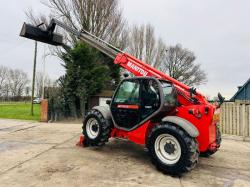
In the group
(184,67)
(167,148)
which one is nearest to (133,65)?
(167,148)

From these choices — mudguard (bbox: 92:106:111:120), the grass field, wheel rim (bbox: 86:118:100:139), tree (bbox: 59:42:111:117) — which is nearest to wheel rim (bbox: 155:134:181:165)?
mudguard (bbox: 92:106:111:120)

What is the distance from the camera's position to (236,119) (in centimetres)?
865

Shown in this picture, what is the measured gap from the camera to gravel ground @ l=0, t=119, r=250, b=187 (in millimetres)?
3840

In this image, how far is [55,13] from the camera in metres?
17.3

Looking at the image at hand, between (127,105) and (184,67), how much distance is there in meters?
28.5

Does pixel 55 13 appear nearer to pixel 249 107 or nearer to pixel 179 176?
pixel 249 107

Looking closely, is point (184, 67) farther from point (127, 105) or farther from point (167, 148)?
point (167, 148)

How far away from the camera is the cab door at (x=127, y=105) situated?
508 cm

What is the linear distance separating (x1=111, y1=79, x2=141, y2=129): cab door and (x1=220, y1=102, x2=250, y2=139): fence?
5104 mm

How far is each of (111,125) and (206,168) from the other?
2376mm

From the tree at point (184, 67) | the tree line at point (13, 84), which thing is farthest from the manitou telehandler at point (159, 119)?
the tree line at point (13, 84)

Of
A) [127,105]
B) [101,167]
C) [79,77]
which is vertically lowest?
[101,167]

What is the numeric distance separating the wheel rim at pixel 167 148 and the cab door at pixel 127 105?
30.8 inches

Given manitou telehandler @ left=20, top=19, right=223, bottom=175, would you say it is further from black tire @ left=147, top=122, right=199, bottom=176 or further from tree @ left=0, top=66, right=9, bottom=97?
tree @ left=0, top=66, right=9, bottom=97
